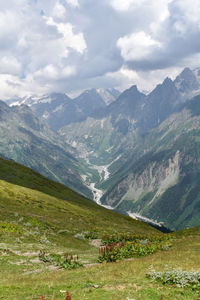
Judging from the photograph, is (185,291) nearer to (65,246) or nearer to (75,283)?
(75,283)

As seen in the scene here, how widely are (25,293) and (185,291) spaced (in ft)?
32.5

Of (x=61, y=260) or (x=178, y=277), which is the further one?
(x=61, y=260)

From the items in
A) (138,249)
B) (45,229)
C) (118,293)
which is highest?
(118,293)

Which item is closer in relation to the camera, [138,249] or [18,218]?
[138,249]

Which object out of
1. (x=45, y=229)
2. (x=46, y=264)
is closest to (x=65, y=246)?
(x=45, y=229)

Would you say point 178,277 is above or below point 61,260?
above

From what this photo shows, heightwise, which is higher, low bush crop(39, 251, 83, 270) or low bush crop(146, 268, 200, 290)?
low bush crop(146, 268, 200, 290)

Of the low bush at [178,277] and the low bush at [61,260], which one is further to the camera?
the low bush at [61,260]

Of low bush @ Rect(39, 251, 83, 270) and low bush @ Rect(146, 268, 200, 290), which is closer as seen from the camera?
low bush @ Rect(146, 268, 200, 290)

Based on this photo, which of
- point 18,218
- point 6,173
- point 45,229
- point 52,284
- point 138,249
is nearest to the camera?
point 52,284

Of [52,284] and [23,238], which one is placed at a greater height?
[52,284]

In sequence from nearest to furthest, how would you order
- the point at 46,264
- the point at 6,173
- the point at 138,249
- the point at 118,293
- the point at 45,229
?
1. the point at 118,293
2. the point at 46,264
3. the point at 138,249
4. the point at 45,229
5. the point at 6,173

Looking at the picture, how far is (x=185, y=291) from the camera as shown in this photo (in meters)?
16.3

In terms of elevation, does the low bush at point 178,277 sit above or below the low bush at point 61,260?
above
